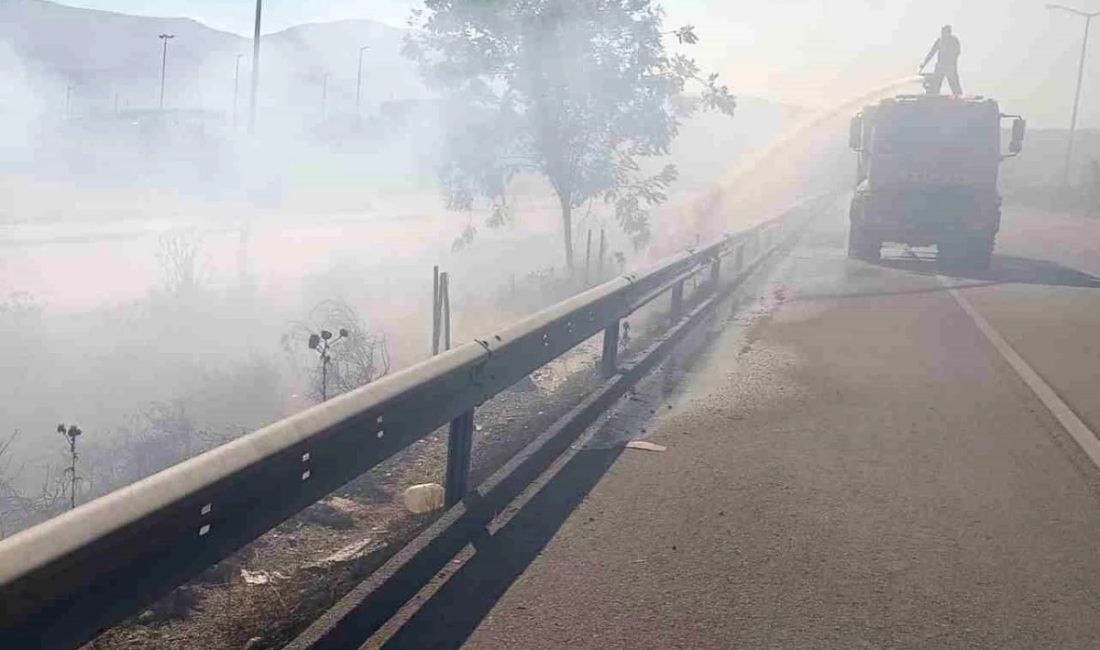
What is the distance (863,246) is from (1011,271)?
2.64 m

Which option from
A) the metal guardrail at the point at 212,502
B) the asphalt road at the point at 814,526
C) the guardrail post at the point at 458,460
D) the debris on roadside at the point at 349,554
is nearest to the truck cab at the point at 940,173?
the asphalt road at the point at 814,526

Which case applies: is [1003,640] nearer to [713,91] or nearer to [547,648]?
[547,648]

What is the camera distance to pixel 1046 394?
838cm

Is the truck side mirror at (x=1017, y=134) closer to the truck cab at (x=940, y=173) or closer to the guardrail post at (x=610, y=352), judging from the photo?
the truck cab at (x=940, y=173)

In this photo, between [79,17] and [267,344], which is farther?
[79,17]

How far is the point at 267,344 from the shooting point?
531 inches

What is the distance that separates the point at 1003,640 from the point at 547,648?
1548mm

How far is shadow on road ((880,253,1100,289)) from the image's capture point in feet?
59.6

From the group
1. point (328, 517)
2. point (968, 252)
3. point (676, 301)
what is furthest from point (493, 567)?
point (968, 252)

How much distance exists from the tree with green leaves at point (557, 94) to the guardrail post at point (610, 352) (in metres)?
7.93

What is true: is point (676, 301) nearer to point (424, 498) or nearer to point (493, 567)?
→ point (424, 498)

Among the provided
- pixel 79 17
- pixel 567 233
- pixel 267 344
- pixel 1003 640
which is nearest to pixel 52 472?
pixel 267 344

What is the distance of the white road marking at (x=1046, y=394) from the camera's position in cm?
681

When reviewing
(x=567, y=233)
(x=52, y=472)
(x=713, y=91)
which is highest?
(x=713, y=91)
